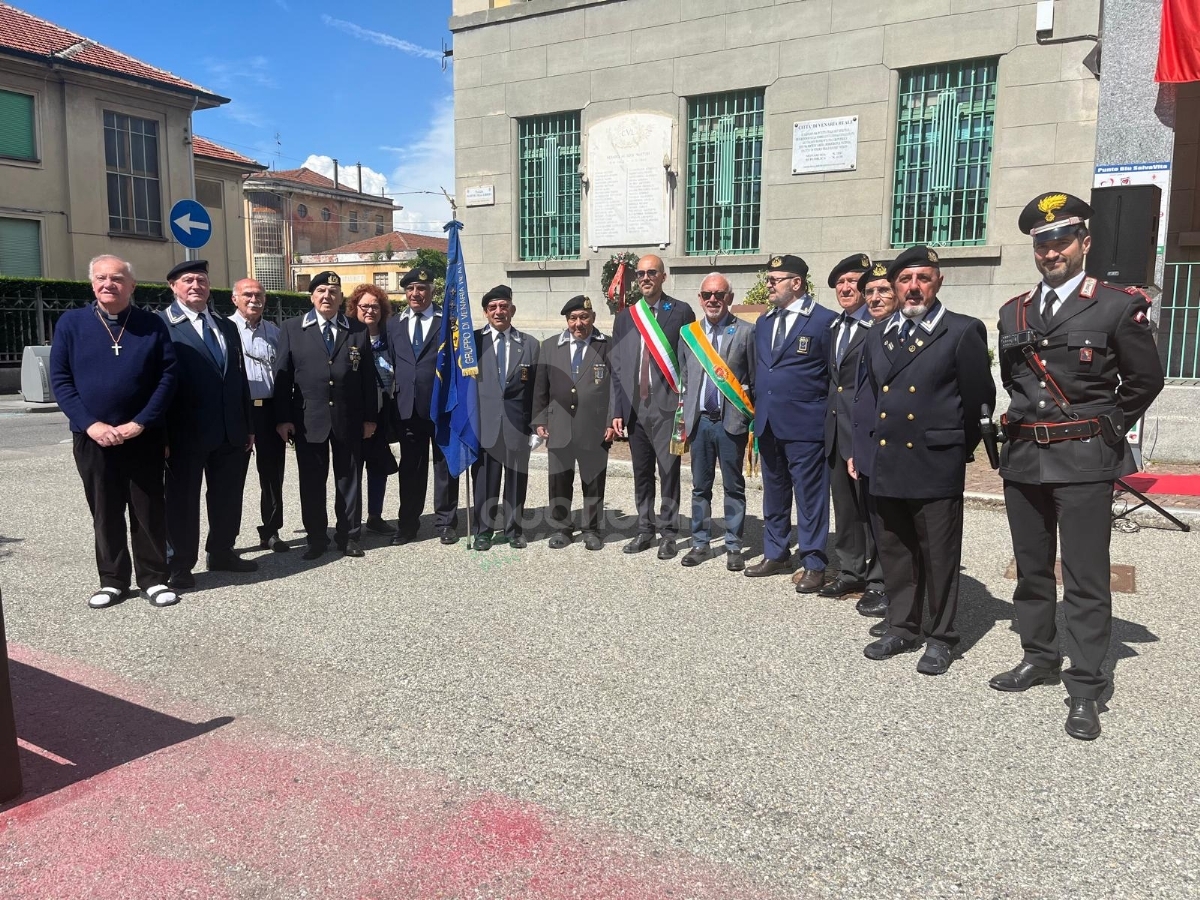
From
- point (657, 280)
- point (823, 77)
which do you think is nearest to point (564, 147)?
A: point (823, 77)

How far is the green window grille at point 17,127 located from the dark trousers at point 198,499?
81.6ft

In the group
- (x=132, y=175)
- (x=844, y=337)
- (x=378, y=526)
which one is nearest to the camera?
(x=844, y=337)

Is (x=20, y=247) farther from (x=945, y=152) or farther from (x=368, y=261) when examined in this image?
(x=368, y=261)

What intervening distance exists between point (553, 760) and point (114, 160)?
30326 millimetres

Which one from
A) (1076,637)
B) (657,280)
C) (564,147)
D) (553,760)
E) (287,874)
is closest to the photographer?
(287,874)

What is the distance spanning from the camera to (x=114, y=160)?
92.0ft

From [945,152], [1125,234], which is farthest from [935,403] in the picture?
[945,152]

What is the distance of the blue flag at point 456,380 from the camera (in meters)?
6.89

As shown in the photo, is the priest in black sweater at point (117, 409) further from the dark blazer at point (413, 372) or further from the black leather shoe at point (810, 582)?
the black leather shoe at point (810, 582)

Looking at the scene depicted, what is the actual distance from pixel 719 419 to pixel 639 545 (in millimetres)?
1171

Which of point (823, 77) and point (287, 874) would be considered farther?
point (823, 77)

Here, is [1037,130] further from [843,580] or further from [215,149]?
[215,149]

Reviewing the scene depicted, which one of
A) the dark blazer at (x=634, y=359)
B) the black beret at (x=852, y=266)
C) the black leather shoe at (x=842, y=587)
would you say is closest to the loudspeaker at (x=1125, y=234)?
the black beret at (x=852, y=266)

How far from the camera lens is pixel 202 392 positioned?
594cm
